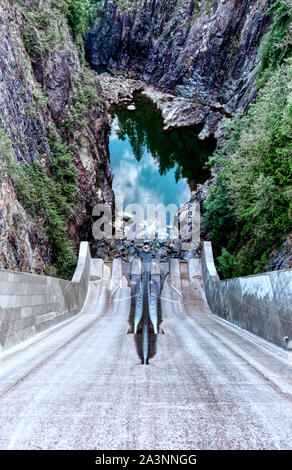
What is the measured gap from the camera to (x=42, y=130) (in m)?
14.3

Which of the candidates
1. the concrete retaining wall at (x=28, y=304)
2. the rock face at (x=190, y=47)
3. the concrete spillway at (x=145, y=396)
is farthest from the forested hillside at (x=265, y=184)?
the rock face at (x=190, y=47)

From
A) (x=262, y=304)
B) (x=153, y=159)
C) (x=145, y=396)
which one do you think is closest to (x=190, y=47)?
(x=153, y=159)

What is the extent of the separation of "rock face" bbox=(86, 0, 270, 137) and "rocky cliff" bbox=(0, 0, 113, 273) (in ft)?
53.3

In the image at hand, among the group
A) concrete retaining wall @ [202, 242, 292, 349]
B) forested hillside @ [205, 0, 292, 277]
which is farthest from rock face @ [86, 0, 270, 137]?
concrete retaining wall @ [202, 242, 292, 349]

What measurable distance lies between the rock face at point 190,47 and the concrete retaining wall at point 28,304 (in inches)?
1003

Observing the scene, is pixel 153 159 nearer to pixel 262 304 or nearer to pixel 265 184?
pixel 265 184

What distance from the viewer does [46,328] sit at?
8219 millimetres

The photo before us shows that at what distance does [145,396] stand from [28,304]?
448cm

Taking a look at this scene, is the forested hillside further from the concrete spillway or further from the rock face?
the rock face

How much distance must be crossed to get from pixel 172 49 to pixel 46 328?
5618cm

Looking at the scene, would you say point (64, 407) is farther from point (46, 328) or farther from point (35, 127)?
point (35, 127)

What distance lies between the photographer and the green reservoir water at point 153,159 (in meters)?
33.8

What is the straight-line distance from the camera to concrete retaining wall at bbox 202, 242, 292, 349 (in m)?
6.04
